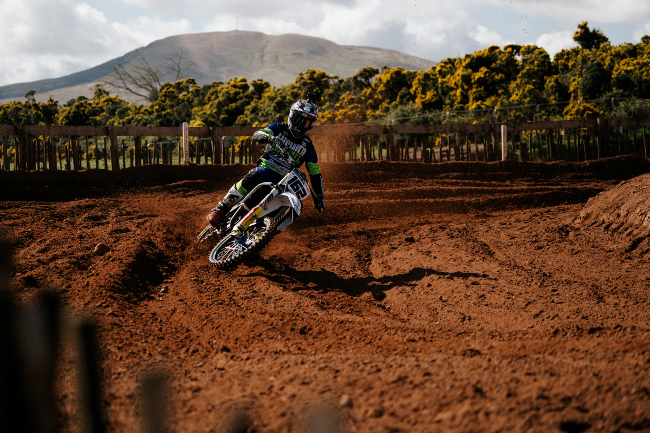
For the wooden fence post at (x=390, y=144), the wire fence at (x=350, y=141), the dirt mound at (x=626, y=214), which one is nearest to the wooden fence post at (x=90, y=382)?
the dirt mound at (x=626, y=214)

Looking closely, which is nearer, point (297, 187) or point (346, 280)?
point (346, 280)

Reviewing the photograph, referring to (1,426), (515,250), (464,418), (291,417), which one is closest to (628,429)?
(464,418)

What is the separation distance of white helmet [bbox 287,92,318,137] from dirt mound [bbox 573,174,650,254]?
473 cm

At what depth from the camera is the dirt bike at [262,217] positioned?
661cm

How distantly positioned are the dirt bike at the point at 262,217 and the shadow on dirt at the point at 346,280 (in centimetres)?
44

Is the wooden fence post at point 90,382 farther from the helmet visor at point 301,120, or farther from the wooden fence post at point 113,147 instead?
the wooden fence post at point 113,147

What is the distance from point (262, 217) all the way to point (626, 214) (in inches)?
215

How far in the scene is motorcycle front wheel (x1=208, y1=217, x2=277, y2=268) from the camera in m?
6.48

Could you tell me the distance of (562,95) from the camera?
92.9ft

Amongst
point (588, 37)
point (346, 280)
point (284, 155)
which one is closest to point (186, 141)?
point (284, 155)

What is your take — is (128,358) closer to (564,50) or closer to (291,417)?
(291,417)

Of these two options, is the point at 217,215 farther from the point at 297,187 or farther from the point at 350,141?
the point at 350,141

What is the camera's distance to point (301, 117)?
7871mm

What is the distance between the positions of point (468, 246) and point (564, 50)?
3052 centimetres
